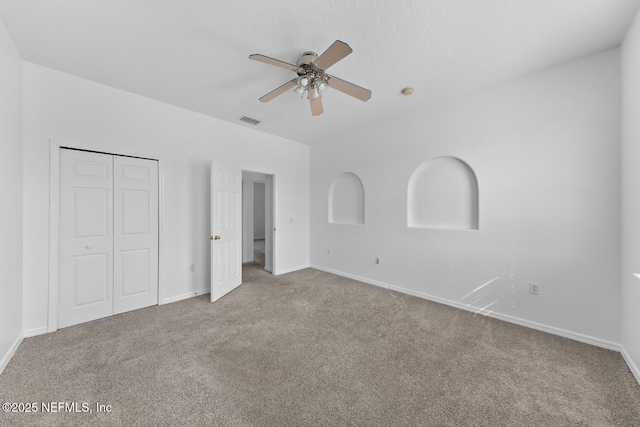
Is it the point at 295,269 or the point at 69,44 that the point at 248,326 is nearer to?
the point at 295,269

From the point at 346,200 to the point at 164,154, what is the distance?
3105 mm

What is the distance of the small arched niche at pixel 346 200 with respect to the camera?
4.40 m

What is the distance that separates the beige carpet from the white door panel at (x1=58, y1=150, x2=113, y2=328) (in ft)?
0.86

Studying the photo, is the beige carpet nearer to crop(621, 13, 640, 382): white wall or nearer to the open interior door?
crop(621, 13, 640, 382): white wall

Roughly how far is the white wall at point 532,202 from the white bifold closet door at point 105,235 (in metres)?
3.58

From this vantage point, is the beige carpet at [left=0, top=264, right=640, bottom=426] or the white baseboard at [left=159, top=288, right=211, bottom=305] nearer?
the beige carpet at [left=0, top=264, right=640, bottom=426]

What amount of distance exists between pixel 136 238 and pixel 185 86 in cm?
202

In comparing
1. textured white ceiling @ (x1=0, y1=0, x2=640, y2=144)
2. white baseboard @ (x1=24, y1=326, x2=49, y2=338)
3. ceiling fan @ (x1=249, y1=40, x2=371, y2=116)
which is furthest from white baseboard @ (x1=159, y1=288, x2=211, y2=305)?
ceiling fan @ (x1=249, y1=40, x2=371, y2=116)

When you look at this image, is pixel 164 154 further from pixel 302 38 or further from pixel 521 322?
pixel 521 322

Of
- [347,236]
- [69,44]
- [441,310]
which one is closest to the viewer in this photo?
[69,44]

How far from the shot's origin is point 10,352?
1.97 metres

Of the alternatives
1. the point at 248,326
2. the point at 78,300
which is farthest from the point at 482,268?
the point at 78,300

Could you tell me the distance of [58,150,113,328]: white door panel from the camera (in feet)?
8.24

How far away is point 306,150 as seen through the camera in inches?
203
